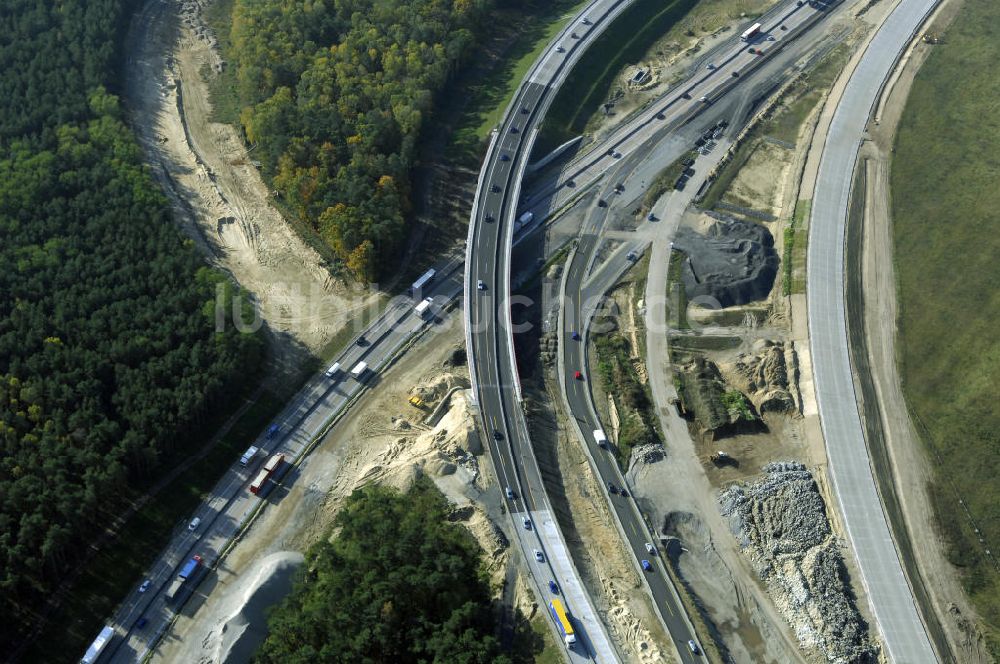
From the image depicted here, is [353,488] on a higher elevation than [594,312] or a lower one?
→ lower

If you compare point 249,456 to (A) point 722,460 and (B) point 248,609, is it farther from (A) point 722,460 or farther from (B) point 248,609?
(A) point 722,460

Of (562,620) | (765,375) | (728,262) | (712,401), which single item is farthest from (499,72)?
(562,620)

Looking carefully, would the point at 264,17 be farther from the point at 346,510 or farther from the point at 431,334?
the point at 346,510

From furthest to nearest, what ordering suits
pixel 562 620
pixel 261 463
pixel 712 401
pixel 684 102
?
pixel 684 102 → pixel 712 401 → pixel 261 463 → pixel 562 620

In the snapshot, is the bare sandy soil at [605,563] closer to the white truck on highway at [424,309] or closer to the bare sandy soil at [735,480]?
the bare sandy soil at [735,480]

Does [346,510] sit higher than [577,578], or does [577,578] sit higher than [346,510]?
[577,578]

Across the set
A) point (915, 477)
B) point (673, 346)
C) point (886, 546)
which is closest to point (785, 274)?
point (673, 346)
